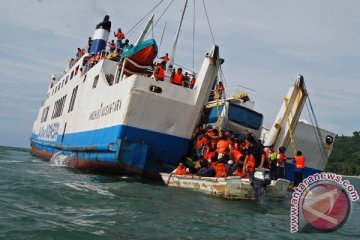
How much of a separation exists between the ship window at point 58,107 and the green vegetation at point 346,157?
9048cm

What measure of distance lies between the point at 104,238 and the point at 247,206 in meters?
4.44

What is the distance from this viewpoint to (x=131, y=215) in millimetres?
7223

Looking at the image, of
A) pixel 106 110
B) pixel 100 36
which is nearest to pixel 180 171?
pixel 106 110

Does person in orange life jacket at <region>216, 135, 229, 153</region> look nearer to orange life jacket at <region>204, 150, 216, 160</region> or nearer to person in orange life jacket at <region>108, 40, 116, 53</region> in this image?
orange life jacket at <region>204, 150, 216, 160</region>

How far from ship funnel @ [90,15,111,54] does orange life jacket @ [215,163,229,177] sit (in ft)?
43.3

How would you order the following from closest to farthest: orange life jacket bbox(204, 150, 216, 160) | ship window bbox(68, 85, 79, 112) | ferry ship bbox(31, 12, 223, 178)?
orange life jacket bbox(204, 150, 216, 160)
ferry ship bbox(31, 12, 223, 178)
ship window bbox(68, 85, 79, 112)

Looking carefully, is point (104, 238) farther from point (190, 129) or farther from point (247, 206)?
point (190, 129)

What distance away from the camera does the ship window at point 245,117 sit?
45.6ft

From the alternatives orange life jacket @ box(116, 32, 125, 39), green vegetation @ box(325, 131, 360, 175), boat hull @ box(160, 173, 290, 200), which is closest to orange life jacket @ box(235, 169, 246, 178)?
boat hull @ box(160, 173, 290, 200)

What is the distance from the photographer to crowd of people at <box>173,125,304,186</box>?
11266mm

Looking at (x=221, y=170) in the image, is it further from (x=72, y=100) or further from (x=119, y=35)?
(x=72, y=100)

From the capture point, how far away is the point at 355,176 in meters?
108

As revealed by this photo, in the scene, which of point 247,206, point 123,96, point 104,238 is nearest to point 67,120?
point 123,96

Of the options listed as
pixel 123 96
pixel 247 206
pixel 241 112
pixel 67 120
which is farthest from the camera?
pixel 67 120
